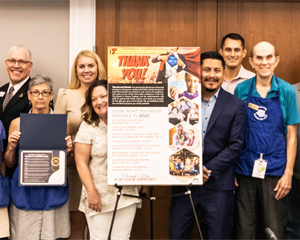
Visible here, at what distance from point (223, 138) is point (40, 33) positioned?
6.59 ft

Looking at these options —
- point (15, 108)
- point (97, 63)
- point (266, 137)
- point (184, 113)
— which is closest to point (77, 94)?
point (97, 63)

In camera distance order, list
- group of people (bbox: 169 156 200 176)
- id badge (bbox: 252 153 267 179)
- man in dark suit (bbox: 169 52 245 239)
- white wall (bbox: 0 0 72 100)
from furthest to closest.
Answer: white wall (bbox: 0 0 72 100), id badge (bbox: 252 153 267 179), man in dark suit (bbox: 169 52 245 239), group of people (bbox: 169 156 200 176)

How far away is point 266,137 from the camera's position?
2.17 metres

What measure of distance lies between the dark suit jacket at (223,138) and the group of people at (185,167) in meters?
0.15

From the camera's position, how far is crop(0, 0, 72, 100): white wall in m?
2.80

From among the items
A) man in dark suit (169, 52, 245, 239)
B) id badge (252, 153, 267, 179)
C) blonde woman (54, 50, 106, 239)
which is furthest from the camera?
blonde woman (54, 50, 106, 239)

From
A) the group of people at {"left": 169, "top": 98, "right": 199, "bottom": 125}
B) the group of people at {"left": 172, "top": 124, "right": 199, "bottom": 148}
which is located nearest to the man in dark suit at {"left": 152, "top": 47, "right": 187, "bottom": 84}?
the group of people at {"left": 169, "top": 98, "right": 199, "bottom": 125}

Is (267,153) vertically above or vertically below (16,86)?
below

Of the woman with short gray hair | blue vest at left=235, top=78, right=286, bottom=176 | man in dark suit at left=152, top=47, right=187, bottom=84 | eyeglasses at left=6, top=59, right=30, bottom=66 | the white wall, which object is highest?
the white wall

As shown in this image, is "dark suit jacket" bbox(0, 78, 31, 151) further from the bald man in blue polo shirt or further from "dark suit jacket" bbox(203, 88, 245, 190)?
the bald man in blue polo shirt

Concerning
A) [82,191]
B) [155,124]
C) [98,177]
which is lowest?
[82,191]

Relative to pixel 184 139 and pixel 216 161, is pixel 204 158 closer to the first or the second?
pixel 216 161

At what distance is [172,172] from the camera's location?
1.88m

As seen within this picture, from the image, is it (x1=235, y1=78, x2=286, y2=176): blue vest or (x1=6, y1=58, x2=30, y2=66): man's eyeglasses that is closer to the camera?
(x1=235, y1=78, x2=286, y2=176): blue vest
